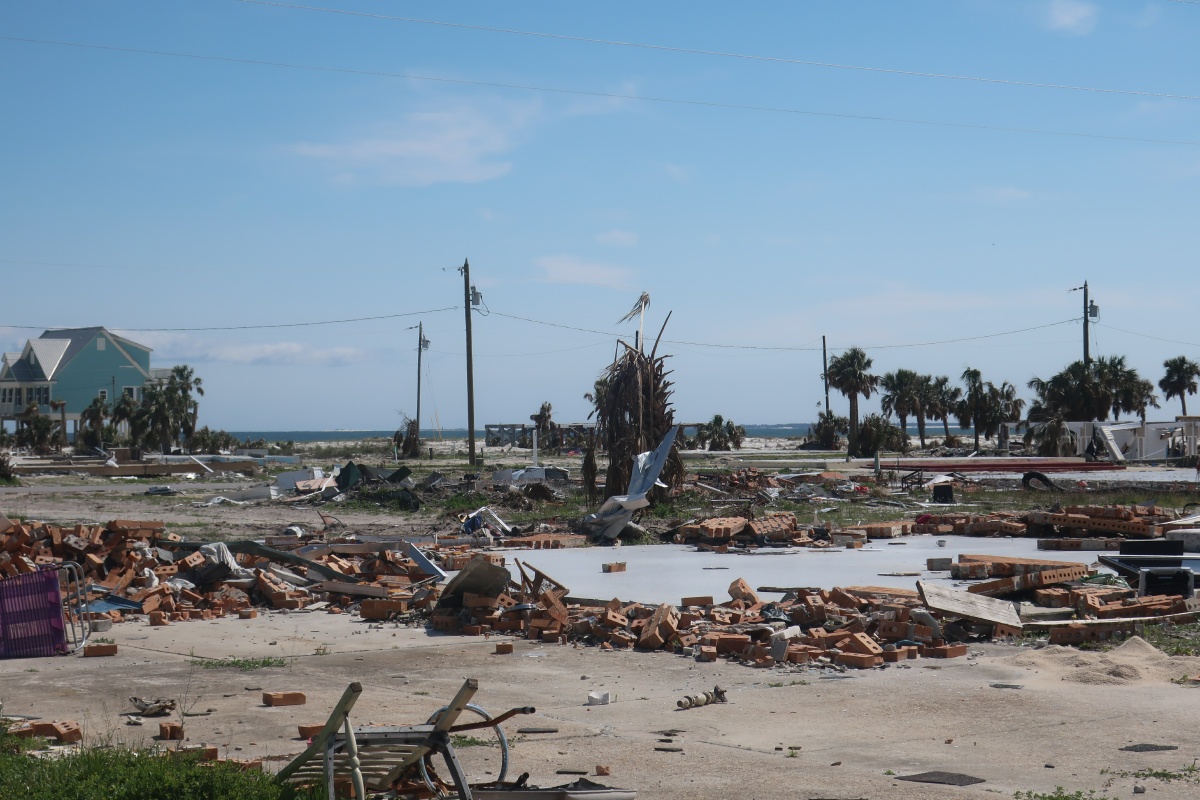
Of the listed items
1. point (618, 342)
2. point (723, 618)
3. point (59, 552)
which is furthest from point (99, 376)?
point (723, 618)

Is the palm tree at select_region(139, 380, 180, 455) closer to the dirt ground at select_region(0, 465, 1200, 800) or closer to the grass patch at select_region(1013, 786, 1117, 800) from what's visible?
the dirt ground at select_region(0, 465, 1200, 800)

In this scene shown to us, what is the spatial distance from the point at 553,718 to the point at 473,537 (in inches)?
593

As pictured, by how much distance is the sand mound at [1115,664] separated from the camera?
947 cm

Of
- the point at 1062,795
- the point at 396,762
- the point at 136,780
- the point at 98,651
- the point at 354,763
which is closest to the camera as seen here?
the point at 354,763

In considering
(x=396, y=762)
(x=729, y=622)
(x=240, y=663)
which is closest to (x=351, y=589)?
(x=240, y=663)

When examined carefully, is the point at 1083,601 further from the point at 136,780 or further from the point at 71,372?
the point at 71,372

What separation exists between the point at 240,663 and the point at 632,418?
18719 millimetres

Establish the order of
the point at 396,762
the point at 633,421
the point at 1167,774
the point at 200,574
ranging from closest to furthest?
the point at 396,762 → the point at 1167,774 → the point at 200,574 → the point at 633,421

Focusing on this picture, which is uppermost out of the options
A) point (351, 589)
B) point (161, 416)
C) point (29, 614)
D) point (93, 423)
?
point (161, 416)

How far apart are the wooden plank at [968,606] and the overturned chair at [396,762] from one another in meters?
6.98

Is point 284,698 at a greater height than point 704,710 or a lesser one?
greater

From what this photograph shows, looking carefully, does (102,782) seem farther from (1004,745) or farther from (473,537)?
(473,537)

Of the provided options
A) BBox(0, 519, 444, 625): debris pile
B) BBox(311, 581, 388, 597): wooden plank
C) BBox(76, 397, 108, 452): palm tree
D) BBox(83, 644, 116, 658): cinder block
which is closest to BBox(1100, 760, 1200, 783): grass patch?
BBox(83, 644, 116, 658): cinder block

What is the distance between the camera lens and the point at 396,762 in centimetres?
521
